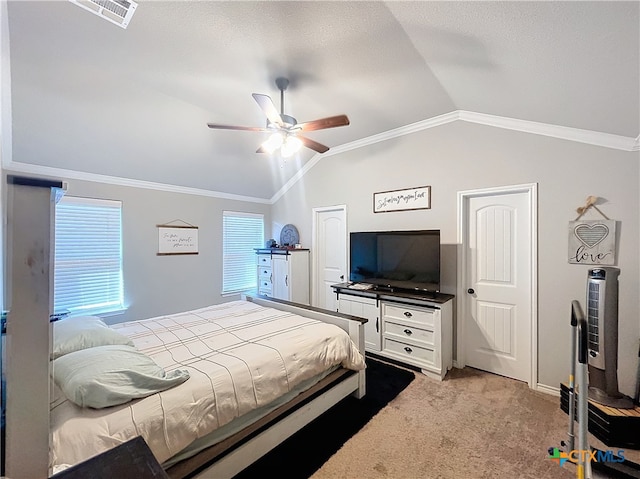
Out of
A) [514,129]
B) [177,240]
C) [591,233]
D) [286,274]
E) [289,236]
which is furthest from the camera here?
[289,236]

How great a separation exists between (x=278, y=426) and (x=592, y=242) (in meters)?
3.00

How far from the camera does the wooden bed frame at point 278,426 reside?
4.76 ft

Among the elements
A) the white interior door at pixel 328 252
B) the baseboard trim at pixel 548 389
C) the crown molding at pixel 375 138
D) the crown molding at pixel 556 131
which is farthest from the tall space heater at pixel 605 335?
the white interior door at pixel 328 252

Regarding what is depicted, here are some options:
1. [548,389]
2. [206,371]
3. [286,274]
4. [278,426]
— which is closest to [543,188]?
[548,389]

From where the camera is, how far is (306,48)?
2045 mm

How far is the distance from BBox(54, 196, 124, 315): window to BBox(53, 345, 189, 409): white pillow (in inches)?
95.4

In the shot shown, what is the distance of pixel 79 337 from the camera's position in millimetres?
1676

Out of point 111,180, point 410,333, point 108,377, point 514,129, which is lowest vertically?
point 410,333

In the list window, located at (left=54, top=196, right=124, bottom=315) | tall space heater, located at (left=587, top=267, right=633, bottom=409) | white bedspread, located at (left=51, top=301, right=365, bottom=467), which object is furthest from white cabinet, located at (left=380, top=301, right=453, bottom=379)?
window, located at (left=54, top=196, right=124, bottom=315)

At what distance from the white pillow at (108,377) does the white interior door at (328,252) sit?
9.75 ft

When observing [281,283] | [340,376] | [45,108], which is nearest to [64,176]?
[45,108]

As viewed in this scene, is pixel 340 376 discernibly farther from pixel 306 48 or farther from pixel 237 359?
pixel 306 48

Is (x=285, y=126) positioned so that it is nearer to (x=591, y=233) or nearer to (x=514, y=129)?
(x=514, y=129)

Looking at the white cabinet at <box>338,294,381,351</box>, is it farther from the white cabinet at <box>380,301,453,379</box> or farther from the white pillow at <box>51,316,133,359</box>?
the white pillow at <box>51,316,133,359</box>
